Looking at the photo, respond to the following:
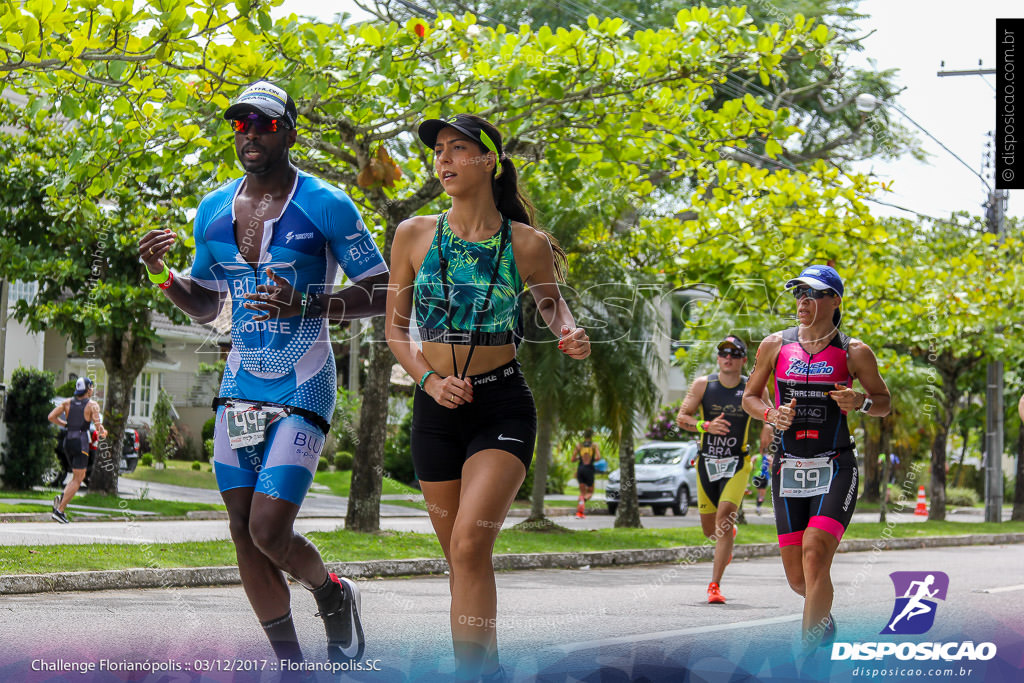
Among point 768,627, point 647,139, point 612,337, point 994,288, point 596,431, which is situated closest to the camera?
point 768,627

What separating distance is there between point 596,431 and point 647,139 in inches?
328

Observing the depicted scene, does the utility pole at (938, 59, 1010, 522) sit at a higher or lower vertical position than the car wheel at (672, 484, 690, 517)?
higher

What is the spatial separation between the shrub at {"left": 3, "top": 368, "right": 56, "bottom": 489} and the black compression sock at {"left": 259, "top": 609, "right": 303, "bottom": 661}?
17.2 m

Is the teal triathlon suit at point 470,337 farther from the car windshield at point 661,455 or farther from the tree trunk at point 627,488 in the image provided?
the car windshield at point 661,455

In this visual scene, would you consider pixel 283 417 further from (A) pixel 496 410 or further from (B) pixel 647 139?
(B) pixel 647 139

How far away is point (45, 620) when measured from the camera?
7.36 meters

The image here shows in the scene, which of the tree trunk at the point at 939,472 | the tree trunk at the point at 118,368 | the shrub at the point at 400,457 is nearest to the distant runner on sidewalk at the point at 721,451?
the tree trunk at the point at 118,368

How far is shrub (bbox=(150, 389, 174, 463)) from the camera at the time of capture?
27078mm

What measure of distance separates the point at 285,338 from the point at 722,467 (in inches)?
234

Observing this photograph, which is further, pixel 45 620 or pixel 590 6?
pixel 590 6

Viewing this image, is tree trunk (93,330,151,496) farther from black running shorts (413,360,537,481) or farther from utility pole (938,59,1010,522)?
utility pole (938,59,1010,522)

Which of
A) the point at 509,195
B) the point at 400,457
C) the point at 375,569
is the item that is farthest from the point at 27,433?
the point at 509,195

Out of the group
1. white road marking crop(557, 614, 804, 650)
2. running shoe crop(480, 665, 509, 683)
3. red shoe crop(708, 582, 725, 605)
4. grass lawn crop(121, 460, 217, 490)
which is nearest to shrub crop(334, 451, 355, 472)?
grass lawn crop(121, 460, 217, 490)

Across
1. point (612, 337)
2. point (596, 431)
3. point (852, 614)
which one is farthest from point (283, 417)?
point (596, 431)
